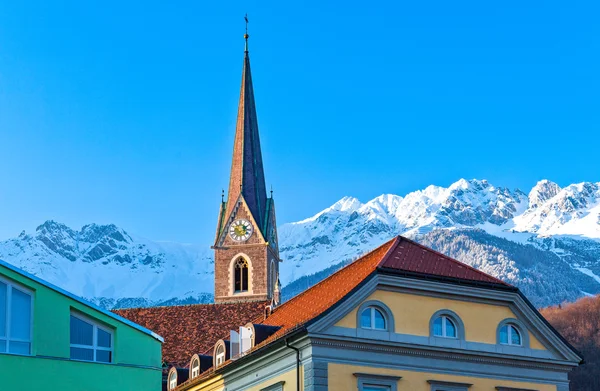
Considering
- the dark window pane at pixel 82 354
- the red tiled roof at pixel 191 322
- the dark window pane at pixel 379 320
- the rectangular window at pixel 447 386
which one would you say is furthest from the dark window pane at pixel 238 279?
the dark window pane at pixel 82 354

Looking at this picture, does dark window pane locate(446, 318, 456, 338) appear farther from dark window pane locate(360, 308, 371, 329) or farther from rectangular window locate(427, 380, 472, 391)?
dark window pane locate(360, 308, 371, 329)

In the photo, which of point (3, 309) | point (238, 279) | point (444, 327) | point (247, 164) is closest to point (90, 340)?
point (3, 309)

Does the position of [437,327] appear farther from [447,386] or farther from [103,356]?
[103,356]

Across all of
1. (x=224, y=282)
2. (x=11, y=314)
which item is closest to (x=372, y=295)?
(x=11, y=314)

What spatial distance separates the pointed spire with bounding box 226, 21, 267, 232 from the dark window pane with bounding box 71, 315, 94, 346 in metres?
63.7

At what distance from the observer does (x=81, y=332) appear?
38.9 meters

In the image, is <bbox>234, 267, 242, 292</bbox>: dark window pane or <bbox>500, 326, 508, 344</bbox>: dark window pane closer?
<bbox>500, 326, 508, 344</bbox>: dark window pane

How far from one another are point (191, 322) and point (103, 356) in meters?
35.6

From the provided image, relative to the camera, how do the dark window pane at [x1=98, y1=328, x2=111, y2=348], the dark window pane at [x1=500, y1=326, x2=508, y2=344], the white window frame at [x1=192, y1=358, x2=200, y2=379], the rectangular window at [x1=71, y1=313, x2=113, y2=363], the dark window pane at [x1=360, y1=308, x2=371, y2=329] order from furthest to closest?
the white window frame at [x1=192, y1=358, x2=200, y2=379] → the dark window pane at [x1=500, y1=326, x2=508, y2=344] → the dark window pane at [x1=360, y1=308, x2=371, y2=329] → the dark window pane at [x1=98, y1=328, x2=111, y2=348] → the rectangular window at [x1=71, y1=313, x2=113, y2=363]

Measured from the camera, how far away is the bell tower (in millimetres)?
99625

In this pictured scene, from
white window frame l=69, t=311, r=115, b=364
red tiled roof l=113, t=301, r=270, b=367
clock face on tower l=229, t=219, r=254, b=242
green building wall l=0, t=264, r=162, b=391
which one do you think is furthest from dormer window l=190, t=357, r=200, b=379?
clock face on tower l=229, t=219, r=254, b=242

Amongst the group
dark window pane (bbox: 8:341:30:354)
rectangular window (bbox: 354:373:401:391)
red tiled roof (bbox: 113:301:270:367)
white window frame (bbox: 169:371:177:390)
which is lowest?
rectangular window (bbox: 354:373:401:391)

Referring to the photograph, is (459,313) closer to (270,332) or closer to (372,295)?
(372,295)

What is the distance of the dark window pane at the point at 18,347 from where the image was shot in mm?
36959
